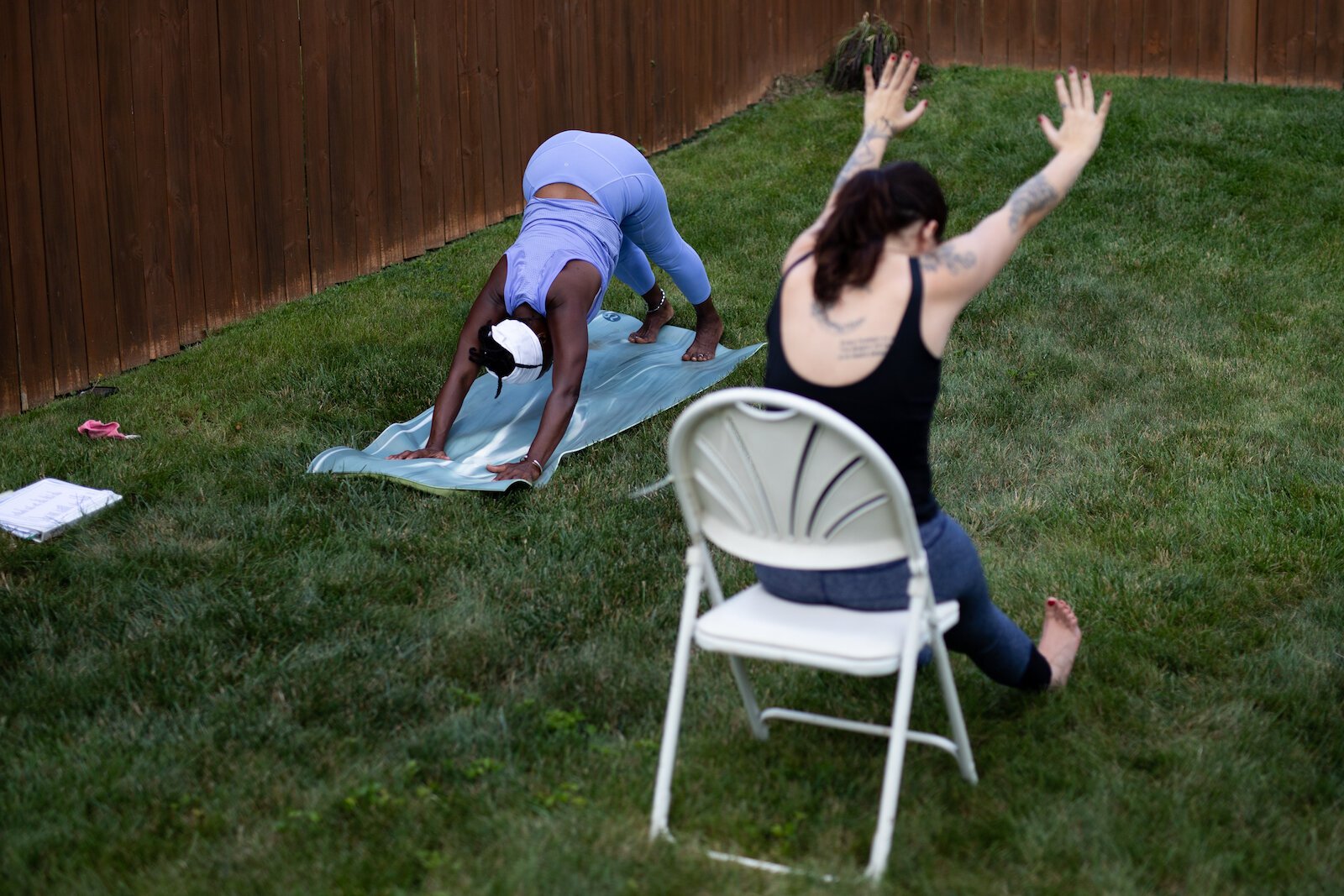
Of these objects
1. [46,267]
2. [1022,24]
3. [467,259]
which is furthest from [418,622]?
[1022,24]

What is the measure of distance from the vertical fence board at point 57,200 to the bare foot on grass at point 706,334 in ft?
9.97

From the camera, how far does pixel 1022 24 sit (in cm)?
1087

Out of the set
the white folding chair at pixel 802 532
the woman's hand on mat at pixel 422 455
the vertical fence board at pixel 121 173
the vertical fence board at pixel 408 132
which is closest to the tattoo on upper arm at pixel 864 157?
the white folding chair at pixel 802 532

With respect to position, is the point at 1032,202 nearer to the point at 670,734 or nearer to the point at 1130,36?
the point at 670,734

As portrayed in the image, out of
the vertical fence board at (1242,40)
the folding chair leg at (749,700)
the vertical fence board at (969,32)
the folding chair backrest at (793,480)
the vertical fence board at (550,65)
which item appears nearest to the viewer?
the folding chair backrest at (793,480)

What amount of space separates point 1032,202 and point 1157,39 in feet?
28.4

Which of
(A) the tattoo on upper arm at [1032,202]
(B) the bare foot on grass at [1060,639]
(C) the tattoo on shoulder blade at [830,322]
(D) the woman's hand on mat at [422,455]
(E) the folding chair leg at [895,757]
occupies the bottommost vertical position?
(D) the woman's hand on mat at [422,455]

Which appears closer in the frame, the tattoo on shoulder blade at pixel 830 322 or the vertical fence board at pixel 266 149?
the tattoo on shoulder blade at pixel 830 322

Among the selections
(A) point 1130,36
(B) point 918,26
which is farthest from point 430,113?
(A) point 1130,36

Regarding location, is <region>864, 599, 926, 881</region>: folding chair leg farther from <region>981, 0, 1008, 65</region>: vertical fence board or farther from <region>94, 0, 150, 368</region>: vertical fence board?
<region>981, 0, 1008, 65</region>: vertical fence board

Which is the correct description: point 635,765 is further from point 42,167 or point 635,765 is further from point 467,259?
point 467,259

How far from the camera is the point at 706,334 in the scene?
21.9 ft

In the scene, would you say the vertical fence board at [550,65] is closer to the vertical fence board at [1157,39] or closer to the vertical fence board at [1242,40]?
the vertical fence board at [1157,39]

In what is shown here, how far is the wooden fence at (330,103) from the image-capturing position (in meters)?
6.26
